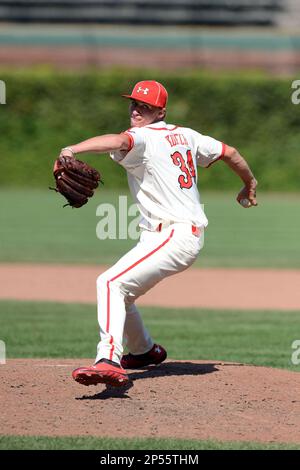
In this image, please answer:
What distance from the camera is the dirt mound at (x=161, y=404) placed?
18.9 feet

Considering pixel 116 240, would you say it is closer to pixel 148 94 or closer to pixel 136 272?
pixel 148 94

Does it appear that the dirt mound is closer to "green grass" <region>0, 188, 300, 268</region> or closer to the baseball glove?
the baseball glove

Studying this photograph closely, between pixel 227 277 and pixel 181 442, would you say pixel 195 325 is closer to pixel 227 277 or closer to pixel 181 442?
pixel 227 277

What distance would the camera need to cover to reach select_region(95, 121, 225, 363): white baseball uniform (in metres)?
6.26

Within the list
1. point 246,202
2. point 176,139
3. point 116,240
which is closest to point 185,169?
point 176,139

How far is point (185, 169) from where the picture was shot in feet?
21.6

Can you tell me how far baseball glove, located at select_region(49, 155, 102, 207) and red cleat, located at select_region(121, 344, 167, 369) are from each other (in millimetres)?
1453

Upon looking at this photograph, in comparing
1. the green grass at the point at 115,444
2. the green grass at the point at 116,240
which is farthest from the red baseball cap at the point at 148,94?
the green grass at the point at 116,240

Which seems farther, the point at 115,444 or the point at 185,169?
the point at 185,169

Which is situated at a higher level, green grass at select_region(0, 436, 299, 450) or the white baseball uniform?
the white baseball uniform

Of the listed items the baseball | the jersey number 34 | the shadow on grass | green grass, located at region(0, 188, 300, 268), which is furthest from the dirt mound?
green grass, located at region(0, 188, 300, 268)

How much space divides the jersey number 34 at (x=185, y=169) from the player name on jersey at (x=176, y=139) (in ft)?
0.22

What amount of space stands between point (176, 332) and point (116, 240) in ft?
33.6

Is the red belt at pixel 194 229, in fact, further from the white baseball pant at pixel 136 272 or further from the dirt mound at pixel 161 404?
the dirt mound at pixel 161 404
